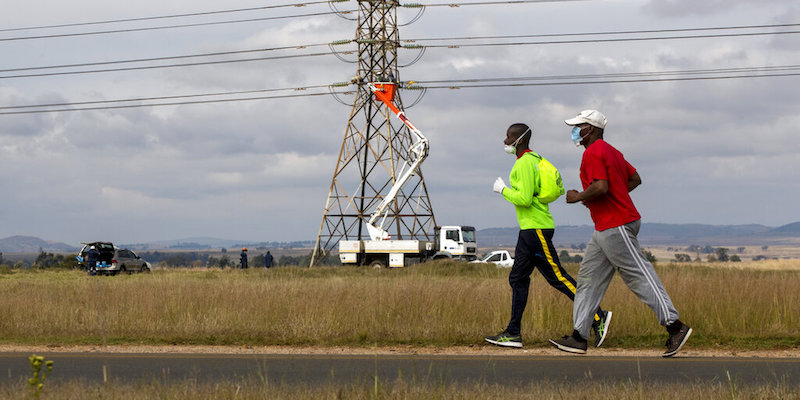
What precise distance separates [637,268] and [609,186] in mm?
850

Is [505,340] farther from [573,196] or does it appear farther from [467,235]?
[467,235]

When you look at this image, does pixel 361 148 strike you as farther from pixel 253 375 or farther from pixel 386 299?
pixel 253 375

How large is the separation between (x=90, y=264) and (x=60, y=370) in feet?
120

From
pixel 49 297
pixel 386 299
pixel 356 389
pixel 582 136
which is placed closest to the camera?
pixel 356 389

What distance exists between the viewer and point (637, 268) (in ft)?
28.3

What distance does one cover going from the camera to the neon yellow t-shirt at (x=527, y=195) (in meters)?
9.62

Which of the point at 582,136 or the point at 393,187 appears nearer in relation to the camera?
the point at 582,136

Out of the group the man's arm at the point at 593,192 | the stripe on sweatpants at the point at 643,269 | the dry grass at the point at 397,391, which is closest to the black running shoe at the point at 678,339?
the stripe on sweatpants at the point at 643,269

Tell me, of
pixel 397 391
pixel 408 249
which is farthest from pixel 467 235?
pixel 397 391

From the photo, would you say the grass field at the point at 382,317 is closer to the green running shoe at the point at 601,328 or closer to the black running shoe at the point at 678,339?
the green running shoe at the point at 601,328

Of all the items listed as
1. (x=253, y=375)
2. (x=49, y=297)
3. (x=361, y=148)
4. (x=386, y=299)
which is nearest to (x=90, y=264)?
(x=361, y=148)

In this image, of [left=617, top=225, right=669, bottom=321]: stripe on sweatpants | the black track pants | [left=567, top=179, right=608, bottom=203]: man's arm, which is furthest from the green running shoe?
[left=567, top=179, right=608, bottom=203]: man's arm

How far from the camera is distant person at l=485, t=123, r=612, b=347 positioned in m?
9.62

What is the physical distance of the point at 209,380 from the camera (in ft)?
24.0
